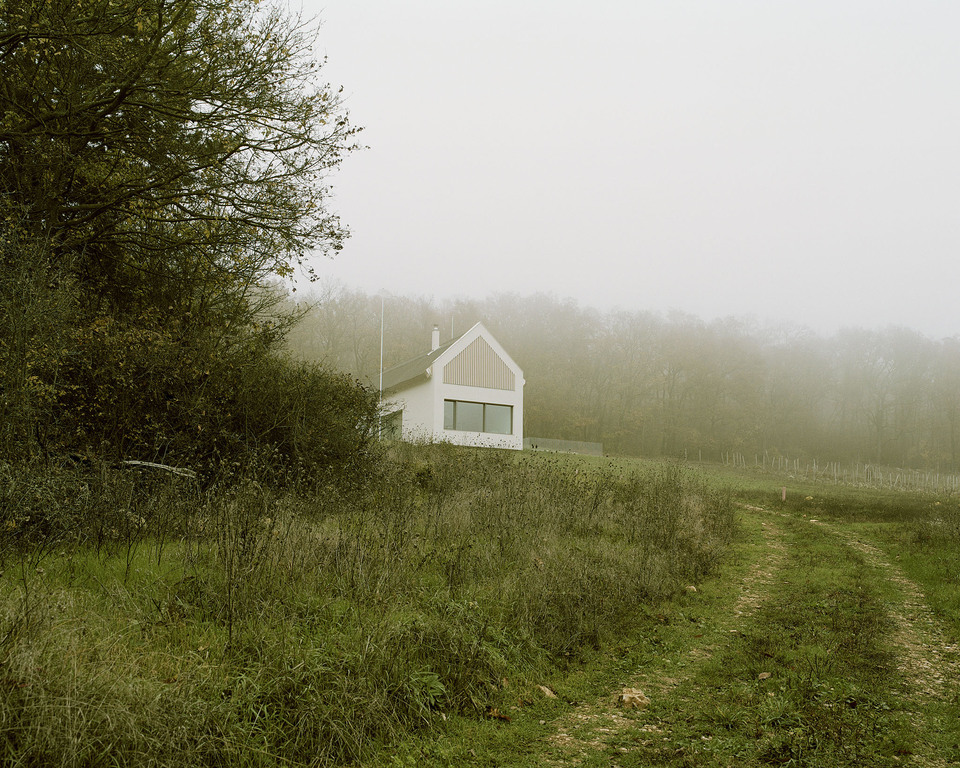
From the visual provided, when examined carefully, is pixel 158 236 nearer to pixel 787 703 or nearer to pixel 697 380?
pixel 787 703

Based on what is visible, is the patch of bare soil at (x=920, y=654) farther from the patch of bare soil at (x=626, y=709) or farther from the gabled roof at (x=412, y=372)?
the gabled roof at (x=412, y=372)

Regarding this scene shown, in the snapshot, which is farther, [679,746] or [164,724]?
[679,746]

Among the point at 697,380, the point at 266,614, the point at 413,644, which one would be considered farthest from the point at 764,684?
the point at 697,380

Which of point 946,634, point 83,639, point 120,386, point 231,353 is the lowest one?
point 946,634

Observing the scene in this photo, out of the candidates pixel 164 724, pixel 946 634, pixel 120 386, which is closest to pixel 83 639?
pixel 164 724

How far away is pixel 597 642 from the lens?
7.15 metres

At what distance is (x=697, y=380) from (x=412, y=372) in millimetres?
30543

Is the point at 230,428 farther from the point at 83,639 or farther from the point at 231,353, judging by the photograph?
the point at 83,639

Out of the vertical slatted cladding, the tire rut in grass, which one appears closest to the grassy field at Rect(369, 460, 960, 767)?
the tire rut in grass

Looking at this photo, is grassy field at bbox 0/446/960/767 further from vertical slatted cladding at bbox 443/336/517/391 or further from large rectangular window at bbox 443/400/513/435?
vertical slatted cladding at bbox 443/336/517/391

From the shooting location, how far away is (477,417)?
3105 cm

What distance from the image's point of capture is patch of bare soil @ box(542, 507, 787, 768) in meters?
4.97

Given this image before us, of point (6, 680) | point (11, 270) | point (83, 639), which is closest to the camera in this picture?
point (6, 680)

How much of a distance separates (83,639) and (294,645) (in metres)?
1.39
